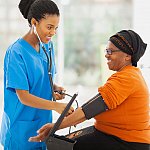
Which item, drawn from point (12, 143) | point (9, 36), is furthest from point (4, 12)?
point (12, 143)

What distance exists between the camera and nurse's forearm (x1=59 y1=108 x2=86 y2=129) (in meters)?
1.84

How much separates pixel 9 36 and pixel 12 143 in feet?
5.61

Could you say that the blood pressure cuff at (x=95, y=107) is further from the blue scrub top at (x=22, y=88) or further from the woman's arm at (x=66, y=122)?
the blue scrub top at (x=22, y=88)

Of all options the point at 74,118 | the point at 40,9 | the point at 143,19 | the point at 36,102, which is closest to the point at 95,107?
the point at 74,118

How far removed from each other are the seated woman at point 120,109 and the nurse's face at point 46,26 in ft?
1.24

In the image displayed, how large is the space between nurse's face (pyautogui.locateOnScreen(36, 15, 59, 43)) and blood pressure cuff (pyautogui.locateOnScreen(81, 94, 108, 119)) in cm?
46

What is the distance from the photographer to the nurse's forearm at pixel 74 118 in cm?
184

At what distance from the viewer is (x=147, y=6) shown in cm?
369

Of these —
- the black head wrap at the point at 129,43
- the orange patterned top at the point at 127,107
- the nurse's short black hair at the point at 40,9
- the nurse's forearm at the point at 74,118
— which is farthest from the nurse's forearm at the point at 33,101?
the black head wrap at the point at 129,43

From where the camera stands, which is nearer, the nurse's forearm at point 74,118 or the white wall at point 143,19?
the nurse's forearm at point 74,118

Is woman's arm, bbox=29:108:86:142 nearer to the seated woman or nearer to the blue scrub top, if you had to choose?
the seated woman

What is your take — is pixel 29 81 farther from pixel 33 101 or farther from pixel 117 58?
pixel 117 58

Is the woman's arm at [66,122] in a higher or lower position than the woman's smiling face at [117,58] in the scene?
lower

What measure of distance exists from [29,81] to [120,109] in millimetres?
556
